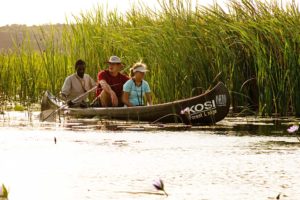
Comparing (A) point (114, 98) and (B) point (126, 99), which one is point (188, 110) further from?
(A) point (114, 98)

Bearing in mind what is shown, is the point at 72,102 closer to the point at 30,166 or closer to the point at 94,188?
the point at 30,166

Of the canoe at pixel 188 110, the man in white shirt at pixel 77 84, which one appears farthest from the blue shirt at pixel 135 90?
the man in white shirt at pixel 77 84

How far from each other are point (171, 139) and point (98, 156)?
1980mm

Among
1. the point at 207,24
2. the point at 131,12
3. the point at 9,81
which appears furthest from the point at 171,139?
the point at 9,81

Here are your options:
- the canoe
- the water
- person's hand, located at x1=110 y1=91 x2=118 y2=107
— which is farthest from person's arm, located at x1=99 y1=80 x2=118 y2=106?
the water

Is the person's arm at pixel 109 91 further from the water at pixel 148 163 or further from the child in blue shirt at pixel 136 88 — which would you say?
the water at pixel 148 163

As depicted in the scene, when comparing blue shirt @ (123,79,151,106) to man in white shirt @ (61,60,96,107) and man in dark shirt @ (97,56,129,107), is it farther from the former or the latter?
man in white shirt @ (61,60,96,107)

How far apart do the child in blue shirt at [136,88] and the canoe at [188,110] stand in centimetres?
28

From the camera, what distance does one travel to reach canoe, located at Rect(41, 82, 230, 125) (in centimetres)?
1339

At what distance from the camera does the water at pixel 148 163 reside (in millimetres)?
7141

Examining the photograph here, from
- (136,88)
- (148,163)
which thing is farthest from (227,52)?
(148,163)

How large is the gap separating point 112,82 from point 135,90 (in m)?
0.69

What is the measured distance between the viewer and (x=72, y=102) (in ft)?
50.5

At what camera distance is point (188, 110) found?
13461 millimetres
